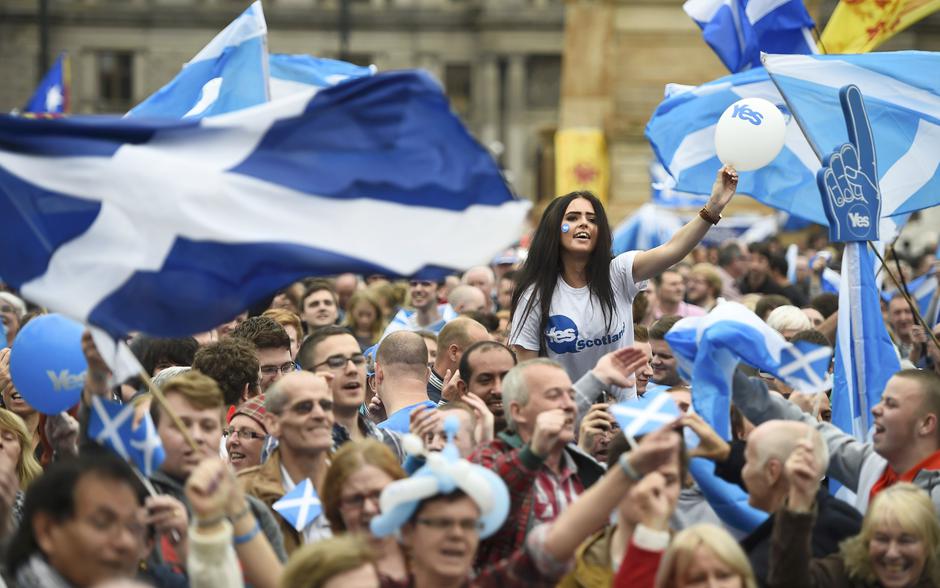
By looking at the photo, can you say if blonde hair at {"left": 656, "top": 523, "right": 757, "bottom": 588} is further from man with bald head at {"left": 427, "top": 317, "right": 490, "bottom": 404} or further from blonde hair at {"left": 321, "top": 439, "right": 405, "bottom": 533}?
man with bald head at {"left": 427, "top": 317, "right": 490, "bottom": 404}

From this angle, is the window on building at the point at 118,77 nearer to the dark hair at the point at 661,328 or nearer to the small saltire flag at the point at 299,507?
the dark hair at the point at 661,328

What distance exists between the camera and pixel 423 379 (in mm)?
8508

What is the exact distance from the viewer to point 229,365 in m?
8.17

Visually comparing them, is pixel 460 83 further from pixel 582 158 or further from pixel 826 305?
pixel 826 305

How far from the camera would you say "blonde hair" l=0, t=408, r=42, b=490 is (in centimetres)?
738

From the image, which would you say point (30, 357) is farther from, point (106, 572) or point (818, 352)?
point (818, 352)

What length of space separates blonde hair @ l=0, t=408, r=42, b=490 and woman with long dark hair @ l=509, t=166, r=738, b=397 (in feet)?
7.67

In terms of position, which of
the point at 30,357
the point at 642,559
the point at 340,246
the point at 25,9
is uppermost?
the point at 25,9

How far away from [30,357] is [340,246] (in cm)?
172

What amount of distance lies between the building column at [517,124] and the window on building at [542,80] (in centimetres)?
83

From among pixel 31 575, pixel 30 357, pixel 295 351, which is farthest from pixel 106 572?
pixel 295 351

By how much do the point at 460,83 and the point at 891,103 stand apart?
69.3 meters

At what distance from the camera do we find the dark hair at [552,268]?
8156mm

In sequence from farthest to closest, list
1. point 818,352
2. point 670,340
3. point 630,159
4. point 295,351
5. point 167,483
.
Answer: point 630,159 → point 295,351 → point 670,340 → point 818,352 → point 167,483
